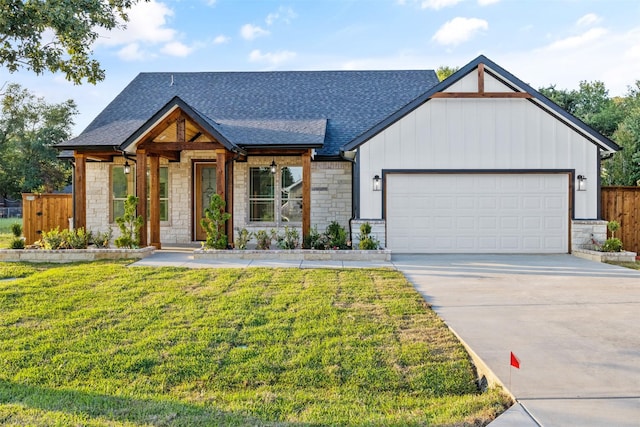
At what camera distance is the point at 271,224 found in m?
13.7

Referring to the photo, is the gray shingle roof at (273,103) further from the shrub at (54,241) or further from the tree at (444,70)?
the tree at (444,70)

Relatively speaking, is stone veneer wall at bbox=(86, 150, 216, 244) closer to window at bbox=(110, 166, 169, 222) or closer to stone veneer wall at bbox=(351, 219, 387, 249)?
window at bbox=(110, 166, 169, 222)

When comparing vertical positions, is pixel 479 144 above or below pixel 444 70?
below

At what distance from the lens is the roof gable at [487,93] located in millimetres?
11203

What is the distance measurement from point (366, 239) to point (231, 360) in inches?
287

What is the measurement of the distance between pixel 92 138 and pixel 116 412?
37.1ft

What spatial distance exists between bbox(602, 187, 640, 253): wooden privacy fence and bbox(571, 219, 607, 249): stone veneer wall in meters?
0.77

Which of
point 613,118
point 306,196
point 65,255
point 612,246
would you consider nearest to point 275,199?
point 306,196

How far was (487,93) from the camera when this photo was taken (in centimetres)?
1132

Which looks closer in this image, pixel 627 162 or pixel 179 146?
pixel 179 146

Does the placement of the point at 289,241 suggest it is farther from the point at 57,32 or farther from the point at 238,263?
Answer: the point at 57,32

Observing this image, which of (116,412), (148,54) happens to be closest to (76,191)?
(148,54)

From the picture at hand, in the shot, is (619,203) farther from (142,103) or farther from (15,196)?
(15,196)

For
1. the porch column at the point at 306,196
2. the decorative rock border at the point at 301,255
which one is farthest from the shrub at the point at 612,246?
the porch column at the point at 306,196
